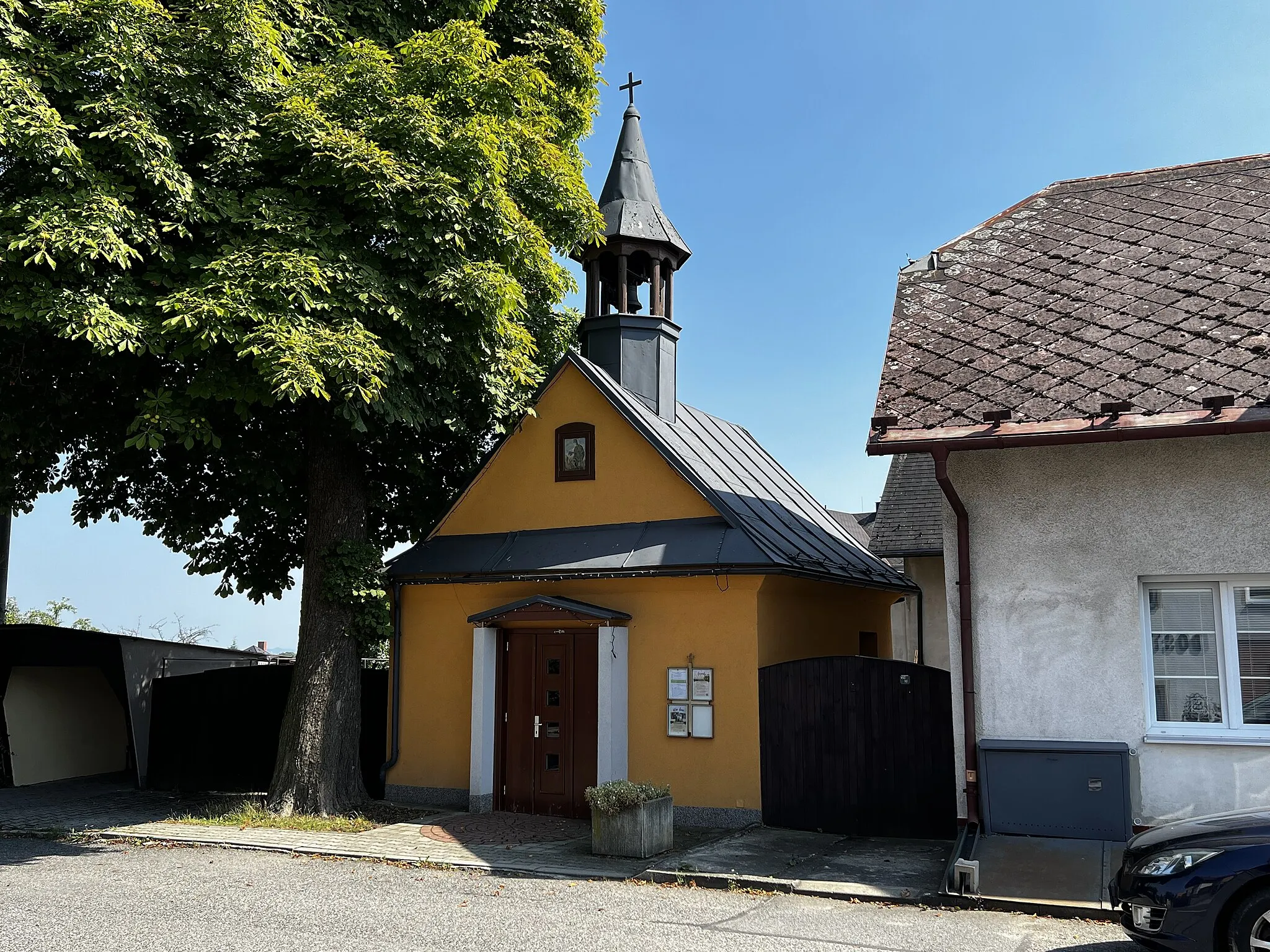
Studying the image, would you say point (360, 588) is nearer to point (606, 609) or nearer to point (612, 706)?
point (606, 609)

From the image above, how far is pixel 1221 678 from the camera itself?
9430 mm

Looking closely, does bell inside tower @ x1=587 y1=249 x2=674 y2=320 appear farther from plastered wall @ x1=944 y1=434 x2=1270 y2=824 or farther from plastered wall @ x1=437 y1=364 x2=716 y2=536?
plastered wall @ x1=944 y1=434 x2=1270 y2=824

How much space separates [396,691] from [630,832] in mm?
5861

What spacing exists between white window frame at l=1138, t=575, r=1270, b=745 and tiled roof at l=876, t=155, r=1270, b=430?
1.72 metres

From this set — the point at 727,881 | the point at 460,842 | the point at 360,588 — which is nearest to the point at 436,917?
the point at 727,881

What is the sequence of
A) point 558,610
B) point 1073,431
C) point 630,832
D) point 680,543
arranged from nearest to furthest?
point 1073,431 → point 630,832 → point 680,543 → point 558,610

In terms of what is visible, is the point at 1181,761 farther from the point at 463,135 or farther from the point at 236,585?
the point at 236,585

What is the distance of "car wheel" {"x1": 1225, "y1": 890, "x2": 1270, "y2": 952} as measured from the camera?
5.89m

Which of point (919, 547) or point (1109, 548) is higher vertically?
point (919, 547)

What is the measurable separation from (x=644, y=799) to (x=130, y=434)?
722cm

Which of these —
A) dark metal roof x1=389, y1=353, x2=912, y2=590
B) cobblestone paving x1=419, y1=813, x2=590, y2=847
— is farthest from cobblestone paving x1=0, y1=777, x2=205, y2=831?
dark metal roof x1=389, y1=353, x2=912, y2=590

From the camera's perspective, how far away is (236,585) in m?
16.4

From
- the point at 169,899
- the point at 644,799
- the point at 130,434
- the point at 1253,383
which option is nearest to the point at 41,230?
the point at 130,434

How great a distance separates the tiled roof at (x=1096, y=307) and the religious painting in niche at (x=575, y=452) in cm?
491
